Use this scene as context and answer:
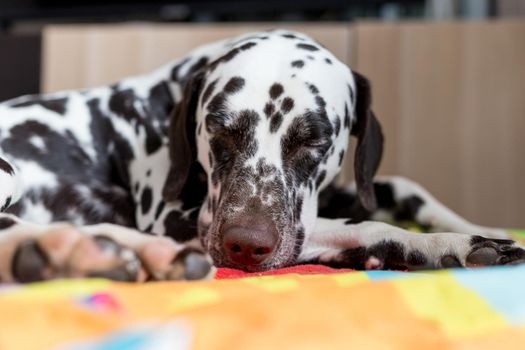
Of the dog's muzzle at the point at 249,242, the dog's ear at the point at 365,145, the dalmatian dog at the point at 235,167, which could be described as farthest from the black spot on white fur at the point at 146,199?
the dog's ear at the point at 365,145

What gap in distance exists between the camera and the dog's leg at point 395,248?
5.06ft

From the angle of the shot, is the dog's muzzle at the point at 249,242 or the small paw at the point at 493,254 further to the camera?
the dog's muzzle at the point at 249,242

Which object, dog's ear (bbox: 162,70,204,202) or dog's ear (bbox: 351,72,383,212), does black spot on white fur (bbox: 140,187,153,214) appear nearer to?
dog's ear (bbox: 162,70,204,202)

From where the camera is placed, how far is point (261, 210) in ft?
5.49

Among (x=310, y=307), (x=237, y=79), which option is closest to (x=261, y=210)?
(x=237, y=79)

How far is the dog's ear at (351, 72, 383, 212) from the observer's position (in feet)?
6.88

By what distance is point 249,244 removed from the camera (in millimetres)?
1623

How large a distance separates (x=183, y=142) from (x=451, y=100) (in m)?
1.82

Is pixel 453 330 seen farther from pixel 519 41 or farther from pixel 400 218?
pixel 519 41

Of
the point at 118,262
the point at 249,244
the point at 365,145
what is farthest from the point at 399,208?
the point at 118,262

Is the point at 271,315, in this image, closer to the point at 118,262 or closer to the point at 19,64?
the point at 118,262

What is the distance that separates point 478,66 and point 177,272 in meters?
2.64

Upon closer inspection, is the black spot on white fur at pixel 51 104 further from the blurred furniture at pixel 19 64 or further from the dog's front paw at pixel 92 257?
the blurred furniture at pixel 19 64

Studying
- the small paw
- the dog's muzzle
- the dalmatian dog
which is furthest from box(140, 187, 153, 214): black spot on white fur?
the small paw
